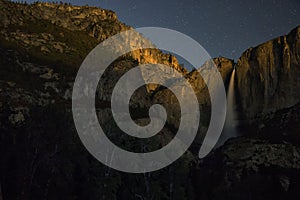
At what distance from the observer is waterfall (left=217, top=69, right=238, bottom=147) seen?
131650 millimetres

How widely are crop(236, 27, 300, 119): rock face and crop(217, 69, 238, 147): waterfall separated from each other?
3.99 metres

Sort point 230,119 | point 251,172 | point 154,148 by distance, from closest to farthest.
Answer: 1. point 251,172
2. point 154,148
3. point 230,119

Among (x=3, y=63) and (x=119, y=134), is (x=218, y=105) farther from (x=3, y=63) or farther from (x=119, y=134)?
(x=3, y=63)

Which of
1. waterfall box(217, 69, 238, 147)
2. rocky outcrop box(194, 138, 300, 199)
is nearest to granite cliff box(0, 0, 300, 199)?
rocky outcrop box(194, 138, 300, 199)

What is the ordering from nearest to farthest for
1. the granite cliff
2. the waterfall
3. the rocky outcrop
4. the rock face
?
the granite cliff < the rocky outcrop < the rock face < the waterfall

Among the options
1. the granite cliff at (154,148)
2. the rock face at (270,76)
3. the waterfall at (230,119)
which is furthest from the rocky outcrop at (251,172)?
the rock face at (270,76)

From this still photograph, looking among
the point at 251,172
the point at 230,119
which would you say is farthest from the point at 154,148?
the point at 230,119

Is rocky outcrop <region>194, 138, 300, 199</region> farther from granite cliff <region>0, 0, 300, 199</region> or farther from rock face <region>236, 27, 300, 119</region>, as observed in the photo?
rock face <region>236, 27, 300, 119</region>

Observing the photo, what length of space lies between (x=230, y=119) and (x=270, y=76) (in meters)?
22.5

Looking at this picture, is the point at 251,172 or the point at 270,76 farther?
the point at 270,76

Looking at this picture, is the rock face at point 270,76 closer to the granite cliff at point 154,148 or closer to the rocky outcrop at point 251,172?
the granite cliff at point 154,148

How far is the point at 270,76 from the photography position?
134 m

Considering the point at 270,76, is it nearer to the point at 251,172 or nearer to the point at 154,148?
the point at 251,172

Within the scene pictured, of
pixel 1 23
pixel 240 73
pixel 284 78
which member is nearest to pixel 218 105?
pixel 240 73
